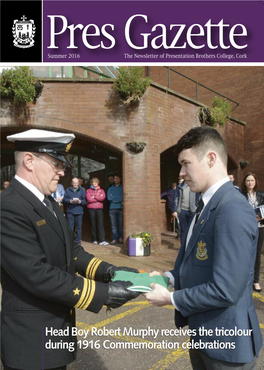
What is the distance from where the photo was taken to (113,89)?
785 cm

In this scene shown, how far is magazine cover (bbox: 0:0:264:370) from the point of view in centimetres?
151

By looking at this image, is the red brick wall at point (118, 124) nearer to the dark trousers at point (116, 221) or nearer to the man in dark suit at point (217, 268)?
the dark trousers at point (116, 221)

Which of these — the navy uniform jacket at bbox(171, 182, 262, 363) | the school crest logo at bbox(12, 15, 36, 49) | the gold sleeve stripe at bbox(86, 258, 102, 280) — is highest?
the school crest logo at bbox(12, 15, 36, 49)

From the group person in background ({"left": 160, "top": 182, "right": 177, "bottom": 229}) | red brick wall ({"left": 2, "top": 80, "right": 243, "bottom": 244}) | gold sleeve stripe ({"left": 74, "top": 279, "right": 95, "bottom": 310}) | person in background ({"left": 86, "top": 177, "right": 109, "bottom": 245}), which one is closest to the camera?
gold sleeve stripe ({"left": 74, "top": 279, "right": 95, "bottom": 310})

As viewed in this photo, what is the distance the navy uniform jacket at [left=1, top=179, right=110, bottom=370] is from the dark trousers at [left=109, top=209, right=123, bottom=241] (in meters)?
6.67

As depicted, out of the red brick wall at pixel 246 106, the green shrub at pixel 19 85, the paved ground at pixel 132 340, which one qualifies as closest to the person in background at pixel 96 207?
the green shrub at pixel 19 85

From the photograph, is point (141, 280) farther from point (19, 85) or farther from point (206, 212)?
point (19, 85)

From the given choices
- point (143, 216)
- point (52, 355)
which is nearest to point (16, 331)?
point (52, 355)

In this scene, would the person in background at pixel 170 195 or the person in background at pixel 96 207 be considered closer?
the person in background at pixel 96 207

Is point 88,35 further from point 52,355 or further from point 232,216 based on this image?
point 52,355

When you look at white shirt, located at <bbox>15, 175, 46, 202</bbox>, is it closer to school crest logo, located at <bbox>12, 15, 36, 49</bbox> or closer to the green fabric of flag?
the green fabric of flag

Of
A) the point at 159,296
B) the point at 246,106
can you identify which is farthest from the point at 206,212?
the point at 246,106

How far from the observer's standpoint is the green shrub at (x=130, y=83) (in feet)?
24.8

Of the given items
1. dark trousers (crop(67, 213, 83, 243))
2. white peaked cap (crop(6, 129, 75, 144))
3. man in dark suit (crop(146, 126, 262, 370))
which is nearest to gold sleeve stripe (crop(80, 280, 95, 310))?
man in dark suit (crop(146, 126, 262, 370))
